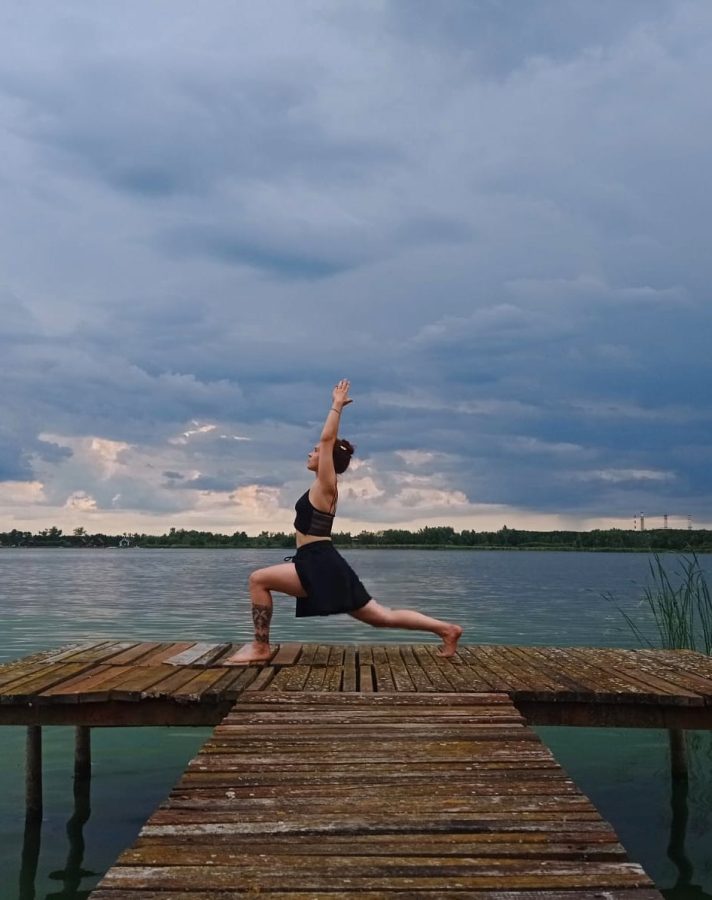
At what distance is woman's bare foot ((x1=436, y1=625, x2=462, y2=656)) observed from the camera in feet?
27.3

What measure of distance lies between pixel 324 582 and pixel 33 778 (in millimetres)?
4253

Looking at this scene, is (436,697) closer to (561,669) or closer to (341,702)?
(341,702)

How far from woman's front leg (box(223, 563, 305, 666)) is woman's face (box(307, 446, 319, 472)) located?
3.00ft

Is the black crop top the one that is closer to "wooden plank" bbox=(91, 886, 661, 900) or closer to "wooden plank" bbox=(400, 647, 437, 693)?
"wooden plank" bbox=(400, 647, 437, 693)

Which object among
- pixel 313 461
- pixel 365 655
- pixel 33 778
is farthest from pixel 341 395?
pixel 33 778

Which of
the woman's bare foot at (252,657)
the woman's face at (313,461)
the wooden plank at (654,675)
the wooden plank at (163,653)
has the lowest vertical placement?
the wooden plank at (654,675)

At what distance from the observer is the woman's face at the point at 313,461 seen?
303 inches

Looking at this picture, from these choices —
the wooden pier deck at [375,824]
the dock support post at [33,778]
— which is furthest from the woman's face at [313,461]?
the dock support post at [33,778]

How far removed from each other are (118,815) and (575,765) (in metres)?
5.92

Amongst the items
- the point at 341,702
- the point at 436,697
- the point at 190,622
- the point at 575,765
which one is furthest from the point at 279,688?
the point at 190,622

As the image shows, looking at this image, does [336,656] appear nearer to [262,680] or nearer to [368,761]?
[262,680]

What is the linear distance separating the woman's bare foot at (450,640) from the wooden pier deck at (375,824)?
103 inches

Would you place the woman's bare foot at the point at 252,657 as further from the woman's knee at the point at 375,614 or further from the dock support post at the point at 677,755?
the dock support post at the point at 677,755

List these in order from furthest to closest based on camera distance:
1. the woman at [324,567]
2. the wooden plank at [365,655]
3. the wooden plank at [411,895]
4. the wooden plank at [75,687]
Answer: the wooden plank at [365,655]
the woman at [324,567]
the wooden plank at [75,687]
the wooden plank at [411,895]
